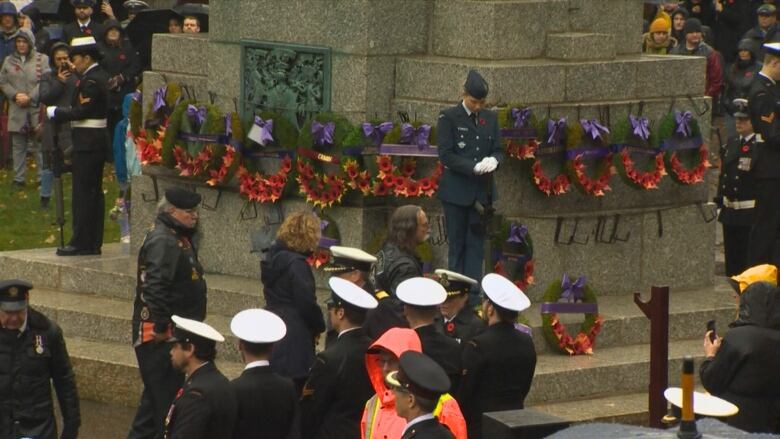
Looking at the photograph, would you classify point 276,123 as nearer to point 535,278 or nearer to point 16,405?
point 535,278

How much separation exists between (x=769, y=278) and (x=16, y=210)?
1226cm

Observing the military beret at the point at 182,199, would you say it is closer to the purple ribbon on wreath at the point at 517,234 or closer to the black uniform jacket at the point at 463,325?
the black uniform jacket at the point at 463,325

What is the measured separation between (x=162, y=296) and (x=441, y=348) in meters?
2.32

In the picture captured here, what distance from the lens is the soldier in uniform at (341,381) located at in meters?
10.4

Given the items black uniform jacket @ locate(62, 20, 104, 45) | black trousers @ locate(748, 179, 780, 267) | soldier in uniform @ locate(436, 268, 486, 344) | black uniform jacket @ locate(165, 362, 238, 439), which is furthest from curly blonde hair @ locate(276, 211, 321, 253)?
black uniform jacket @ locate(62, 20, 104, 45)

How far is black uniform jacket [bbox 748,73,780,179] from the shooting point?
1472cm

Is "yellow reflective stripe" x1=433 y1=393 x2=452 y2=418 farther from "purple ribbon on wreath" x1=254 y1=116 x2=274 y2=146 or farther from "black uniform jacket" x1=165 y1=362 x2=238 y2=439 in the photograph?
"purple ribbon on wreath" x1=254 y1=116 x2=274 y2=146

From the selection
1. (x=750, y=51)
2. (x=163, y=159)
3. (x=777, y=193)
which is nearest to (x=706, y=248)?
(x=777, y=193)

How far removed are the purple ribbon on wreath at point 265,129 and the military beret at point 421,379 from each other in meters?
7.09

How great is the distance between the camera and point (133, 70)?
68.7 feet

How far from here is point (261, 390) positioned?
988cm

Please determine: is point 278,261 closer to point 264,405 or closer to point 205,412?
point 264,405

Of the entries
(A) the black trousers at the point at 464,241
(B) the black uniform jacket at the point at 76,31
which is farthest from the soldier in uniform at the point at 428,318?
(B) the black uniform jacket at the point at 76,31

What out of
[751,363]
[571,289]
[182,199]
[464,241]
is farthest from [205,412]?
[571,289]
